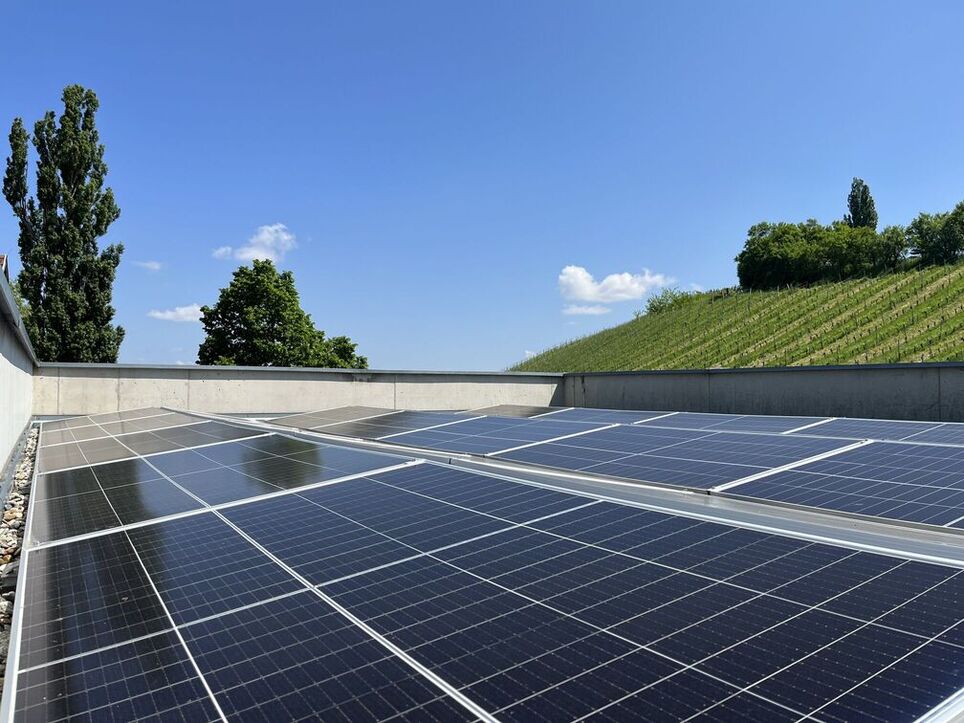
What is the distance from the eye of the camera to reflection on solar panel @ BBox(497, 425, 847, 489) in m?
6.99

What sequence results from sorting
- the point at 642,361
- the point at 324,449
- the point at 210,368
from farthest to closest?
1. the point at 642,361
2. the point at 210,368
3. the point at 324,449

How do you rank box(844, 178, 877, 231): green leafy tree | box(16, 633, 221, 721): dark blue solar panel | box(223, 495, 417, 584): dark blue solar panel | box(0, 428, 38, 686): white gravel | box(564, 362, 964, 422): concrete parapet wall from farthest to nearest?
box(844, 178, 877, 231): green leafy tree, box(564, 362, 964, 422): concrete parapet wall, box(0, 428, 38, 686): white gravel, box(223, 495, 417, 584): dark blue solar panel, box(16, 633, 221, 721): dark blue solar panel

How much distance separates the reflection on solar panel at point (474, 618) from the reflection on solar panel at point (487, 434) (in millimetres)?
4366

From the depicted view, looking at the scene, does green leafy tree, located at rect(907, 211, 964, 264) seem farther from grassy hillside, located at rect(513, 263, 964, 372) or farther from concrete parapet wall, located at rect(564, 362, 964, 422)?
concrete parapet wall, located at rect(564, 362, 964, 422)

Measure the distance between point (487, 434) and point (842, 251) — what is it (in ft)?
273

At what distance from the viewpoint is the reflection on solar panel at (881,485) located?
17.0 feet

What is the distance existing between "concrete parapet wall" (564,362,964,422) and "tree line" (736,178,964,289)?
165ft

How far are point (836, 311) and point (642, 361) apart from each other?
15.1 meters

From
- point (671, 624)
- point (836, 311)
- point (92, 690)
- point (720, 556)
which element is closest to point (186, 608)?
point (92, 690)

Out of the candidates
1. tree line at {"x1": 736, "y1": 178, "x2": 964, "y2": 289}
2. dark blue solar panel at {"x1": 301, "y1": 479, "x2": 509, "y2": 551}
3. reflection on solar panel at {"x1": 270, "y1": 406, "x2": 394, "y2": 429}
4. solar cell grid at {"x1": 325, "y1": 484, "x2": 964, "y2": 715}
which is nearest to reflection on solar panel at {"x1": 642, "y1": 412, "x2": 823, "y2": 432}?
reflection on solar panel at {"x1": 270, "y1": 406, "x2": 394, "y2": 429}

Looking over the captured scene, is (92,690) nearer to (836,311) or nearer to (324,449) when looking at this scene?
(324,449)

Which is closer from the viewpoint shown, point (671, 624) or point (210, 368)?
point (671, 624)

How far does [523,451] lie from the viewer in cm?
916

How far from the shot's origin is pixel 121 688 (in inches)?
106
